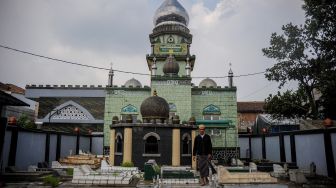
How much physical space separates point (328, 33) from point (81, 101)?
2928 cm

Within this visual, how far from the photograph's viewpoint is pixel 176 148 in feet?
59.0

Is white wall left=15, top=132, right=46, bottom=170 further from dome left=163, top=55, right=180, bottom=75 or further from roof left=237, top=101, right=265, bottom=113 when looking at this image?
roof left=237, top=101, right=265, bottom=113

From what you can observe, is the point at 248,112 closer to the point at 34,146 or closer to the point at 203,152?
the point at 34,146

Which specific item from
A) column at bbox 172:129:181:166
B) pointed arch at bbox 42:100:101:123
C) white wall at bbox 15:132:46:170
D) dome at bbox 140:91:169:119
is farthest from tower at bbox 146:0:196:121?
white wall at bbox 15:132:46:170

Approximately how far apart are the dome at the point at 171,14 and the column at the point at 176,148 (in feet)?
62.0

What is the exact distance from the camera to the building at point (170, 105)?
59.3ft

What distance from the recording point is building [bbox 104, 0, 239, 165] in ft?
59.3

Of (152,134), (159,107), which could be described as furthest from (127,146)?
(159,107)

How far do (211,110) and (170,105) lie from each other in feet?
13.4

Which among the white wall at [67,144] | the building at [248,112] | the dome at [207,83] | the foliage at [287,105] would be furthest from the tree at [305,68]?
the building at [248,112]

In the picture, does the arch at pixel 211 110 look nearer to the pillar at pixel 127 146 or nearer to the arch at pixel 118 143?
the arch at pixel 118 143

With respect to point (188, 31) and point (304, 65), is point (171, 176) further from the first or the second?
point (188, 31)

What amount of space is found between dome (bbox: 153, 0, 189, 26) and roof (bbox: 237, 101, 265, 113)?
21.9 metres

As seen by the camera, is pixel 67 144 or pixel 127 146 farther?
pixel 67 144
